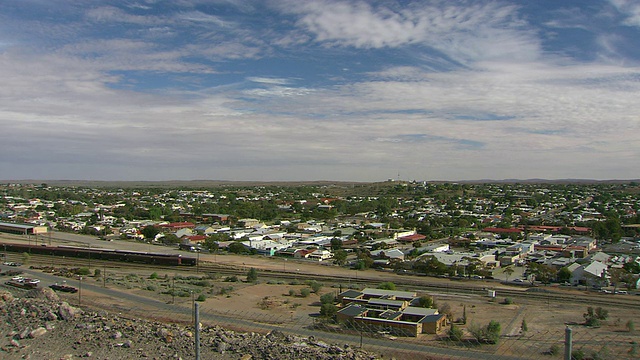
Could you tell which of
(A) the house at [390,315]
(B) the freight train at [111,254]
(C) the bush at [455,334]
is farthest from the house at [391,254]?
(C) the bush at [455,334]

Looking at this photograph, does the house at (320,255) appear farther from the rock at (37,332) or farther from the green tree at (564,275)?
the rock at (37,332)

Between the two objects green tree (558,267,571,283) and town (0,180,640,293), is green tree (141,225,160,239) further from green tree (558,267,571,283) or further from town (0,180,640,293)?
green tree (558,267,571,283)

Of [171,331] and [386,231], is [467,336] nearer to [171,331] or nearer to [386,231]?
[171,331]

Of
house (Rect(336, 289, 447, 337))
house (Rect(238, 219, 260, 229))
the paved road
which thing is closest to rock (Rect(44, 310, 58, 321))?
the paved road

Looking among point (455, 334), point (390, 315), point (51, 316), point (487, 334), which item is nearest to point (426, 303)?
point (390, 315)

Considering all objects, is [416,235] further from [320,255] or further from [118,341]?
[118,341]
